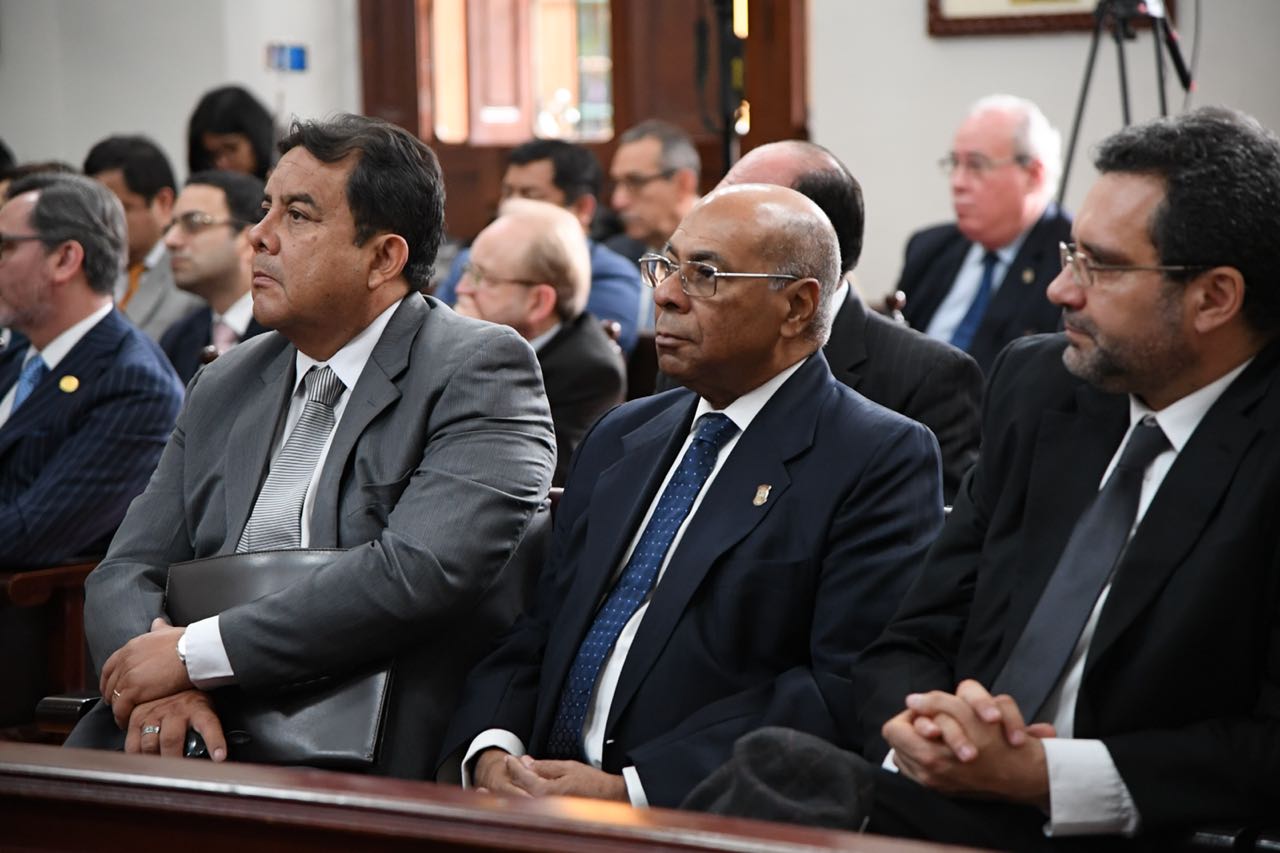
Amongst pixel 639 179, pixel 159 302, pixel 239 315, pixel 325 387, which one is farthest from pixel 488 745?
pixel 639 179

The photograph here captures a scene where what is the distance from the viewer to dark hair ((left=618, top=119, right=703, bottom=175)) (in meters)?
5.64

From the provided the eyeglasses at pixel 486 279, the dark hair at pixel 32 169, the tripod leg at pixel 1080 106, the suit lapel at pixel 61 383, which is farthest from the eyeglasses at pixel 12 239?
the tripod leg at pixel 1080 106

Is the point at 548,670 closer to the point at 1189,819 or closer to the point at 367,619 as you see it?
the point at 367,619

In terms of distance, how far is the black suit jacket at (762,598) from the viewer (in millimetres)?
2074

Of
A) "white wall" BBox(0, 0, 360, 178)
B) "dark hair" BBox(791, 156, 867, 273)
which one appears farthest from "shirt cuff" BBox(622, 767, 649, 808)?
"white wall" BBox(0, 0, 360, 178)

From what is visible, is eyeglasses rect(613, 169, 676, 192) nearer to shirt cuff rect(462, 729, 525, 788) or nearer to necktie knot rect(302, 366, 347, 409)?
necktie knot rect(302, 366, 347, 409)

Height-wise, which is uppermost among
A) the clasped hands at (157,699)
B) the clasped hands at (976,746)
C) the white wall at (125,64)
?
the white wall at (125,64)

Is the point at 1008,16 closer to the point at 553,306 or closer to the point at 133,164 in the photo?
the point at 553,306

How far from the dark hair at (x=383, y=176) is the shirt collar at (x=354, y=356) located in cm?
10

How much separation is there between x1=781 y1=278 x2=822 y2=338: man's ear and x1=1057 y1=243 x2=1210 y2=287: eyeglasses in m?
0.40

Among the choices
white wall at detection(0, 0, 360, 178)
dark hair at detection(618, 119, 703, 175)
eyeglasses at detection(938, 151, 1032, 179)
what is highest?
white wall at detection(0, 0, 360, 178)

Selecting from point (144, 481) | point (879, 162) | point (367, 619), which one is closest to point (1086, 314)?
point (367, 619)

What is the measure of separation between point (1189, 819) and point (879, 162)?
4419mm

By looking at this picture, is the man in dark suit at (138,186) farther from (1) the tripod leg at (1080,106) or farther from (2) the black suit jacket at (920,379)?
(2) the black suit jacket at (920,379)
